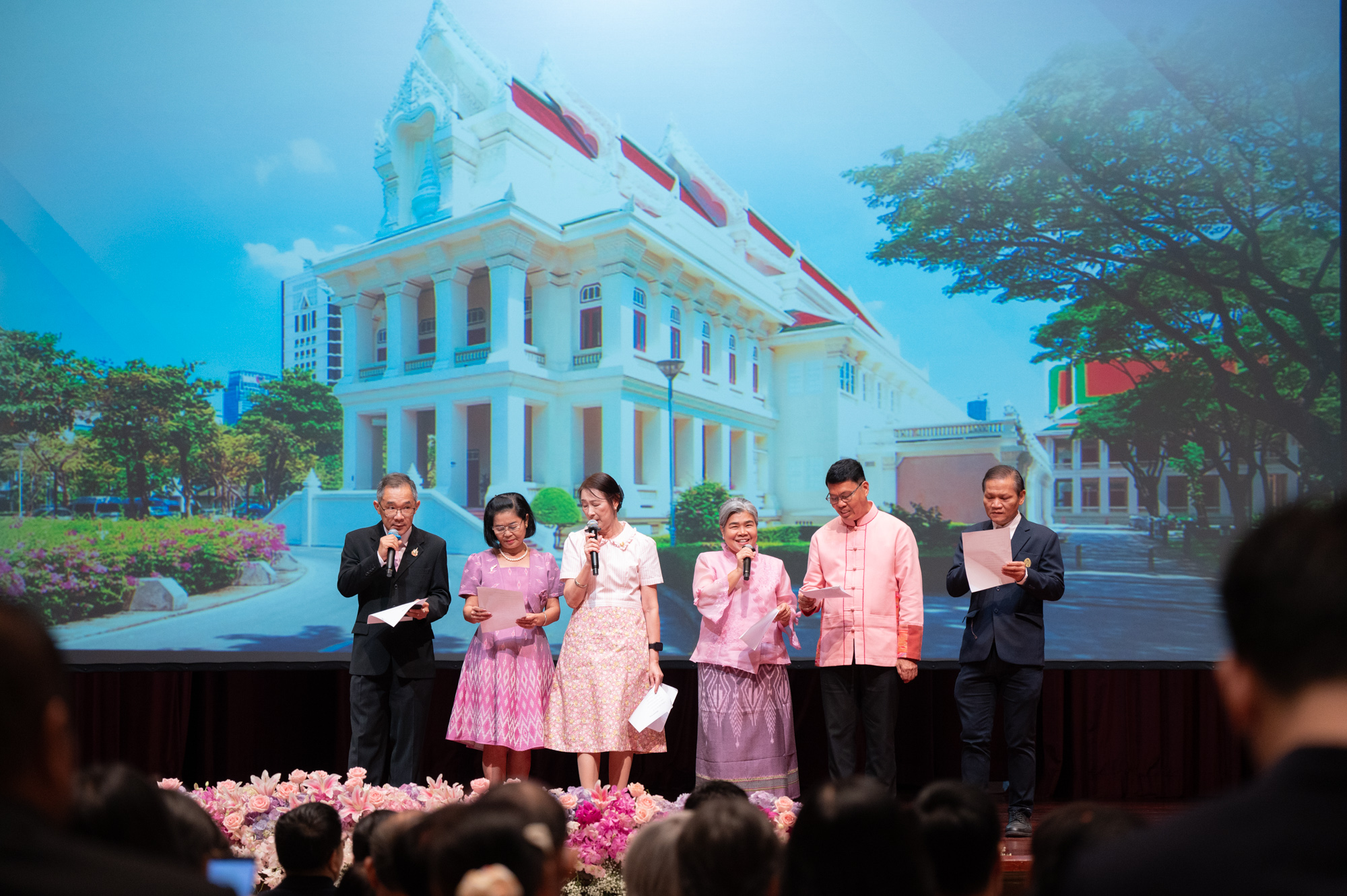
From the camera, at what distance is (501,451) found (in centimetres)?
525

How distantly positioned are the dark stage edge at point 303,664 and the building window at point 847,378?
6.01 feet

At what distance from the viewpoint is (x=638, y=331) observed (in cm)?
541

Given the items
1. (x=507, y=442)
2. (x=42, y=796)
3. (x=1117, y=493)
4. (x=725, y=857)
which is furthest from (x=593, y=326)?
(x=42, y=796)

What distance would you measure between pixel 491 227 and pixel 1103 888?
5.20 meters

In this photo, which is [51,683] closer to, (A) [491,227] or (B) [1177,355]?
(A) [491,227]

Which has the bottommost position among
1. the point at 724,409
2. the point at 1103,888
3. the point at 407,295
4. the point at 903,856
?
the point at 903,856

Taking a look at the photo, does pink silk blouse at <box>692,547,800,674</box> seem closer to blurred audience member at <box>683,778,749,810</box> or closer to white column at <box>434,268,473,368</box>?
blurred audience member at <box>683,778,749,810</box>

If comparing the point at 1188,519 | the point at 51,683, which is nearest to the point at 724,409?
the point at 1188,519

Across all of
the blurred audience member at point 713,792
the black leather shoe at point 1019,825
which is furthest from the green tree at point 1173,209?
the blurred audience member at point 713,792

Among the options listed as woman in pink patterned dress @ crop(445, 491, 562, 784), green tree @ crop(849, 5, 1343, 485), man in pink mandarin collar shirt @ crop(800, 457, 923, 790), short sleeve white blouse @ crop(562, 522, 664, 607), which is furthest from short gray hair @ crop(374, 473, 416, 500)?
green tree @ crop(849, 5, 1343, 485)

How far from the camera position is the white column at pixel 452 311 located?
17.7 ft

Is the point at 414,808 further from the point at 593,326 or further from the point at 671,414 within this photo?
the point at 593,326

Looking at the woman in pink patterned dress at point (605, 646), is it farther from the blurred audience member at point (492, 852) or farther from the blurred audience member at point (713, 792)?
the blurred audience member at point (492, 852)

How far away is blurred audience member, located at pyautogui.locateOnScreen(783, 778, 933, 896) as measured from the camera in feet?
3.77
